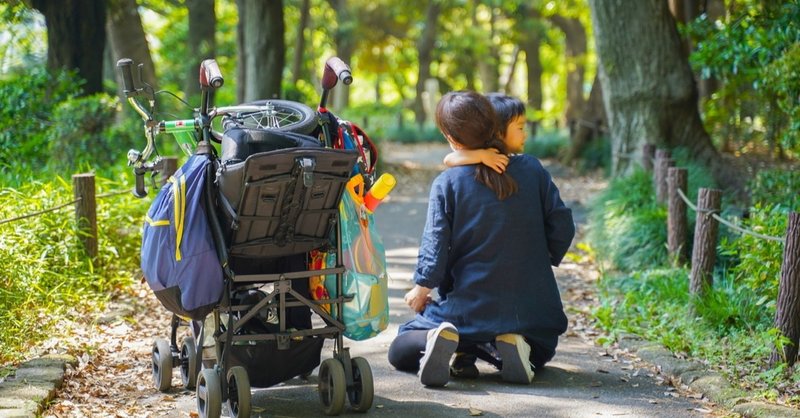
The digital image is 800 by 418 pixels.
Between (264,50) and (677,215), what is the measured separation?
8.68 meters

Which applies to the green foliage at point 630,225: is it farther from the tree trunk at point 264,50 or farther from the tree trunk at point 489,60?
the tree trunk at point 489,60

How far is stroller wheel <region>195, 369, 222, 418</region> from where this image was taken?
4.32m

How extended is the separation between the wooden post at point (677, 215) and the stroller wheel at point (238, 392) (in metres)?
4.47

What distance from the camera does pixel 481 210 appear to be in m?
5.13

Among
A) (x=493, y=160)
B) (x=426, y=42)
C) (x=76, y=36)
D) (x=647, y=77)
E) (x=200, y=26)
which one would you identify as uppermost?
(x=426, y=42)

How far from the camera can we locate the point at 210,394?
4328 millimetres

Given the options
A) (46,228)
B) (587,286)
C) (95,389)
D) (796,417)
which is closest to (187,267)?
(95,389)

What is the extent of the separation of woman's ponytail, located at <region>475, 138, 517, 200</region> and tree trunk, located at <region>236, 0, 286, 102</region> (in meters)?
10.1

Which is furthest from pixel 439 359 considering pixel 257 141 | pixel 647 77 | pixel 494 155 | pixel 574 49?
pixel 574 49

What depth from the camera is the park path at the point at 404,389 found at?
15.8ft

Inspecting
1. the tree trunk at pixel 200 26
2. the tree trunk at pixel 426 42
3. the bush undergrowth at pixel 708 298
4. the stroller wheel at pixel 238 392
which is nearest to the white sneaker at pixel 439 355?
the stroller wheel at pixel 238 392

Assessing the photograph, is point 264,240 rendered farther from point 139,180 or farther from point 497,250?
point 497,250

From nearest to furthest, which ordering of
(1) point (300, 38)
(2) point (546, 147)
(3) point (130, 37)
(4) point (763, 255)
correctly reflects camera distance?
(4) point (763, 255)
(3) point (130, 37)
(2) point (546, 147)
(1) point (300, 38)

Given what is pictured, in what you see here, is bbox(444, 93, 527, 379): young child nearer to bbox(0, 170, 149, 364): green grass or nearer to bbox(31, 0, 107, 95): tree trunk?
bbox(0, 170, 149, 364): green grass
